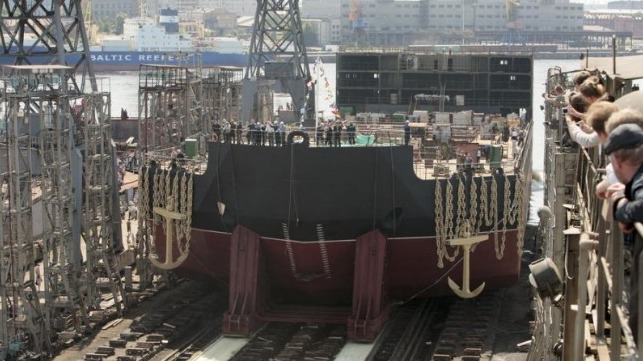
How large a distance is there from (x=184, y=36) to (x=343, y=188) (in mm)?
142759

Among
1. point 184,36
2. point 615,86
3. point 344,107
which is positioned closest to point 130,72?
point 184,36

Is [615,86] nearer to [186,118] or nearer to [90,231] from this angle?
[90,231]

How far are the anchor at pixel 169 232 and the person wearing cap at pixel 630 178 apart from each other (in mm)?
17670

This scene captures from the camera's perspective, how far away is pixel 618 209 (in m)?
4.91

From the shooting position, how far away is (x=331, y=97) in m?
42.2

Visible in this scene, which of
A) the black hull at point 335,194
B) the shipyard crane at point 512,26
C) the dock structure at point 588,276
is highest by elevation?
the shipyard crane at point 512,26

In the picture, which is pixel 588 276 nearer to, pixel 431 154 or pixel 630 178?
pixel 630 178

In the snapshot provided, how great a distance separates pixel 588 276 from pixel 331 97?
34687 mm

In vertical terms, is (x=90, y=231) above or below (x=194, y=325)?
above

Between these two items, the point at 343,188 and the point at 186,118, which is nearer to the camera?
the point at 343,188

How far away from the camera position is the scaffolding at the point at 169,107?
27.3m

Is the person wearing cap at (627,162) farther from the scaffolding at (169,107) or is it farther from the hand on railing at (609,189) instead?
the scaffolding at (169,107)

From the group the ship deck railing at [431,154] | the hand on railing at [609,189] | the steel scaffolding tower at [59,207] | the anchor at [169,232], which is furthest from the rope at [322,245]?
the hand on railing at [609,189]

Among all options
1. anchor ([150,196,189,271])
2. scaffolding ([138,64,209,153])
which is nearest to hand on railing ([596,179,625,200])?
anchor ([150,196,189,271])
